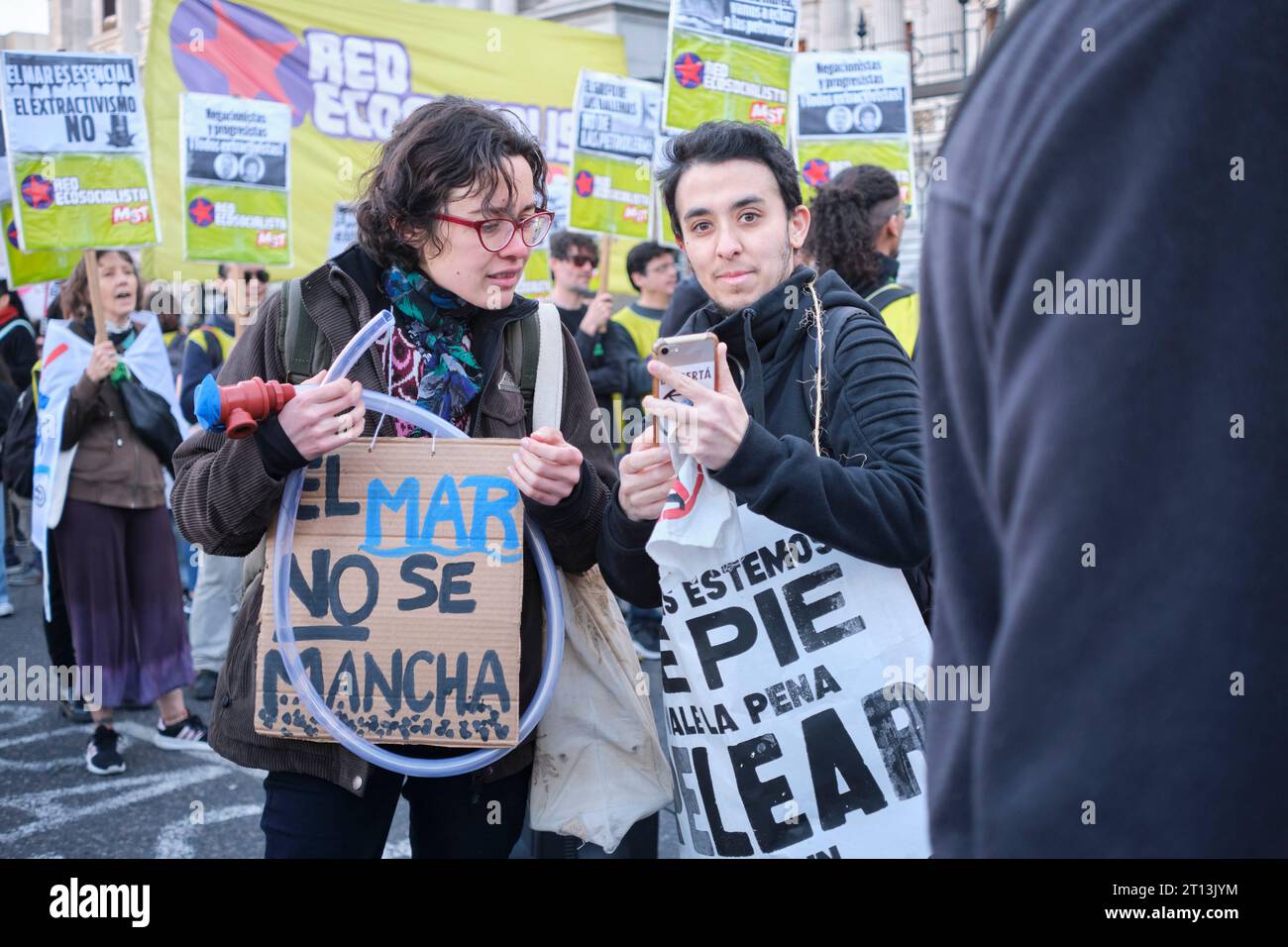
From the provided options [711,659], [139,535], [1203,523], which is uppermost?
[1203,523]

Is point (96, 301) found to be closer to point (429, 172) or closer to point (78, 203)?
point (78, 203)

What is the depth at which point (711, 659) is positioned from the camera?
2299mm

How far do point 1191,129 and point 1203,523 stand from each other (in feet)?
0.67

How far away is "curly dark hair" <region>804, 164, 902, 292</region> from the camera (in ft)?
13.6

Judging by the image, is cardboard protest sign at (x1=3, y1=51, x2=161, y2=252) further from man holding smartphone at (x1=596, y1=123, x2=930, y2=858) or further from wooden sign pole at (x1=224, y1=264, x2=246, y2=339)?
man holding smartphone at (x1=596, y1=123, x2=930, y2=858)

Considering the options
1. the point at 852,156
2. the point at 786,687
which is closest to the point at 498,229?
the point at 786,687

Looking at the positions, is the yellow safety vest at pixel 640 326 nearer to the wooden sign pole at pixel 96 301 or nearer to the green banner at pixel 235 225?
the green banner at pixel 235 225

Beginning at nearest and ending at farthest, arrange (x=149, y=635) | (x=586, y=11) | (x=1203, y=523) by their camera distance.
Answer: (x=1203, y=523)
(x=149, y=635)
(x=586, y=11)

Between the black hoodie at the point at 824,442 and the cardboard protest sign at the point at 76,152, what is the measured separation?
13.6ft

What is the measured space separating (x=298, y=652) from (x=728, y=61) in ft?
16.3

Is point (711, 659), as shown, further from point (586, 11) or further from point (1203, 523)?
point (586, 11)

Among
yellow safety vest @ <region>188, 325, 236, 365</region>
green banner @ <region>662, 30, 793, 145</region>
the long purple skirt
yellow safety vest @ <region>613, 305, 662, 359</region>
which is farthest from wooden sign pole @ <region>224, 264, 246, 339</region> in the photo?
green banner @ <region>662, 30, 793, 145</region>
